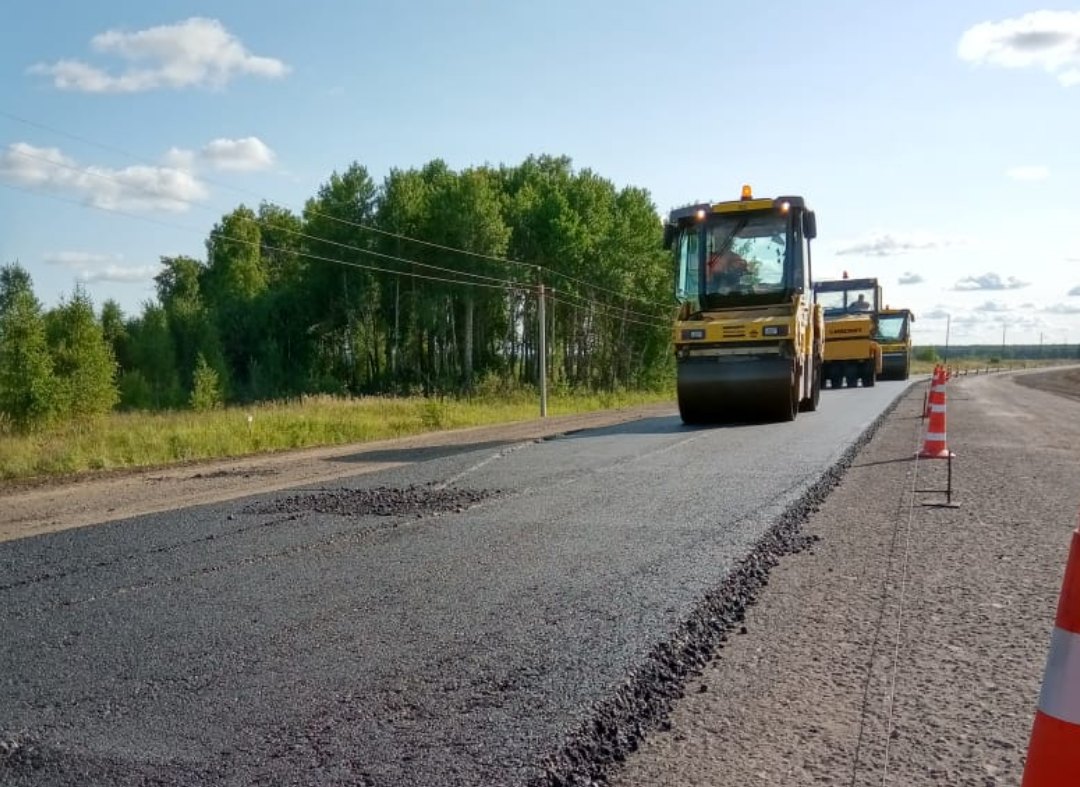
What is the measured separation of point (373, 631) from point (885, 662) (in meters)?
2.35

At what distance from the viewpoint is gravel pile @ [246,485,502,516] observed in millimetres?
7891

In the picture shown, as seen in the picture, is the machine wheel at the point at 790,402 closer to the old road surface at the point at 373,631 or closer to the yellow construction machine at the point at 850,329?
the old road surface at the point at 373,631

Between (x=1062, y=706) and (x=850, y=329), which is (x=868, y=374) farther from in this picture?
(x=1062, y=706)

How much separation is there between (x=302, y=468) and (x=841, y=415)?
10908mm

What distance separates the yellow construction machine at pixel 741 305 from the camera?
15039 millimetres

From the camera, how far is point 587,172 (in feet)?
173

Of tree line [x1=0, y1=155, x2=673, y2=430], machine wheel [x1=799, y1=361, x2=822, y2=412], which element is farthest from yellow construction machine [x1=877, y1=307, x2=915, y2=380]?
machine wheel [x1=799, y1=361, x2=822, y2=412]

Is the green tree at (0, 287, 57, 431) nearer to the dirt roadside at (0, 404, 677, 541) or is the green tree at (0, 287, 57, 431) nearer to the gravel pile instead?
the dirt roadside at (0, 404, 677, 541)

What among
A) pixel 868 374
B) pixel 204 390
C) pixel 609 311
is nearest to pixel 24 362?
pixel 204 390

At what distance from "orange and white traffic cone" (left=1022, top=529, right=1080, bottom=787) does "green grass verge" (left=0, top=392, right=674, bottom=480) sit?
44.9 ft

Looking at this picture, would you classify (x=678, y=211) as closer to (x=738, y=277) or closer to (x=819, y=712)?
(x=738, y=277)

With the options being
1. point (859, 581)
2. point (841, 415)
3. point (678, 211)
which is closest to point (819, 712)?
point (859, 581)

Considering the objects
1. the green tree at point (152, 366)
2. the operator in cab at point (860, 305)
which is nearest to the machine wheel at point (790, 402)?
the operator in cab at point (860, 305)

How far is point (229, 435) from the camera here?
17438 mm
